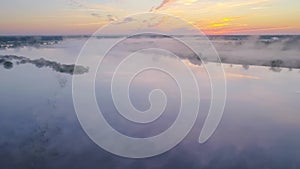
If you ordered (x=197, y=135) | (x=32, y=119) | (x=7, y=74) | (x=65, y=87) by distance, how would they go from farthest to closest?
(x=7, y=74) → (x=65, y=87) → (x=32, y=119) → (x=197, y=135)

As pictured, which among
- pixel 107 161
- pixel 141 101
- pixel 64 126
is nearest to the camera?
pixel 107 161

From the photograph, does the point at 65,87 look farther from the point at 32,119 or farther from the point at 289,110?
the point at 289,110

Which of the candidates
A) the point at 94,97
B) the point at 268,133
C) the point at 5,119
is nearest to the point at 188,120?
the point at 268,133

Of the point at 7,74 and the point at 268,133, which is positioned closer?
the point at 268,133

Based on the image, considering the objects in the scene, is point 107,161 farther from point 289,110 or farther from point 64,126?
point 289,110

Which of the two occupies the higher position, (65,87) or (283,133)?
(65,87)

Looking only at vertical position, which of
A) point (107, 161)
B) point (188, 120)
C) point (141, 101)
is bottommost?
point (107, 161)

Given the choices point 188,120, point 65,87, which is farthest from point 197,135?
point 65,87
